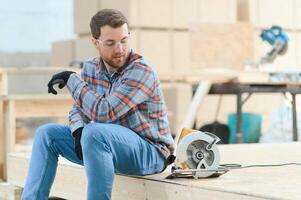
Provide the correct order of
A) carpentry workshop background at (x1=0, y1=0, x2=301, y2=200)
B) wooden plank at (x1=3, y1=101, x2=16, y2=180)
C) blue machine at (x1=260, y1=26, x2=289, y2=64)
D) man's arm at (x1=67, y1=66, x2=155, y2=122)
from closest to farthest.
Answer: man's arm at (x1=67, y1=66, x2=155, y2=122) → carpentry workshop background at (x1=0, y1=0, x2=301, y2=200) → wooden plank at (x1=3, y1=101, x2=16, y2=180) → blue machine at (x1=260, y1=26, x2=289, y2=64)

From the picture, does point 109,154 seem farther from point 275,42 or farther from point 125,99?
point 275,42

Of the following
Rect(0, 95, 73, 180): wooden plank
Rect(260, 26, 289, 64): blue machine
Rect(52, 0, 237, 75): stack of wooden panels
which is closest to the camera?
Rect(0, 95, 73, 180): wooden plank

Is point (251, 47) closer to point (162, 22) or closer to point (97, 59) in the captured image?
point (162, 22)

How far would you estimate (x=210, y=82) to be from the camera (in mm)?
7078

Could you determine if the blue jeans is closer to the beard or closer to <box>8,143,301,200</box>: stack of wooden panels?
<box>8,143,301,200</box>: stack of wooden panels

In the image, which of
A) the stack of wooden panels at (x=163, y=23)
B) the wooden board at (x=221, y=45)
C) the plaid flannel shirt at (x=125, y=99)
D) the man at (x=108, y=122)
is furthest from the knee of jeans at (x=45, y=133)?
the stack of wooden panels at (x=163, y=23)

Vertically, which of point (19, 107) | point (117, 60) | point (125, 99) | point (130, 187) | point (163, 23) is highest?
point (163, 23)

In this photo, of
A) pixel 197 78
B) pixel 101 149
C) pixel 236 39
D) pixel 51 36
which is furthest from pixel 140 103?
pixel 51 36

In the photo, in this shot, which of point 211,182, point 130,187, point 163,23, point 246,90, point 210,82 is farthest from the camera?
point 163,23

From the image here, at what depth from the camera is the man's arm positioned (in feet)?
10.7

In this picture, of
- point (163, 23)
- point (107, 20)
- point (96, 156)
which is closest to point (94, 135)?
point (96, 156)

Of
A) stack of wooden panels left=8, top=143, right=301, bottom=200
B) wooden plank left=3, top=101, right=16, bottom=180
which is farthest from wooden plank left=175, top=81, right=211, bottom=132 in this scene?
stack of wooden panels left=8, top=143, right=301, bottom=200

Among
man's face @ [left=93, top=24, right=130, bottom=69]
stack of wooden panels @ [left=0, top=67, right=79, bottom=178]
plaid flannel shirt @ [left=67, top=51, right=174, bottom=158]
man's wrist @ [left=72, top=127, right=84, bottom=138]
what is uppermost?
man's face @ [left=93, top=24, right=130, bottom=69]

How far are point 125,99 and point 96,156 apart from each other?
0.90 feet
